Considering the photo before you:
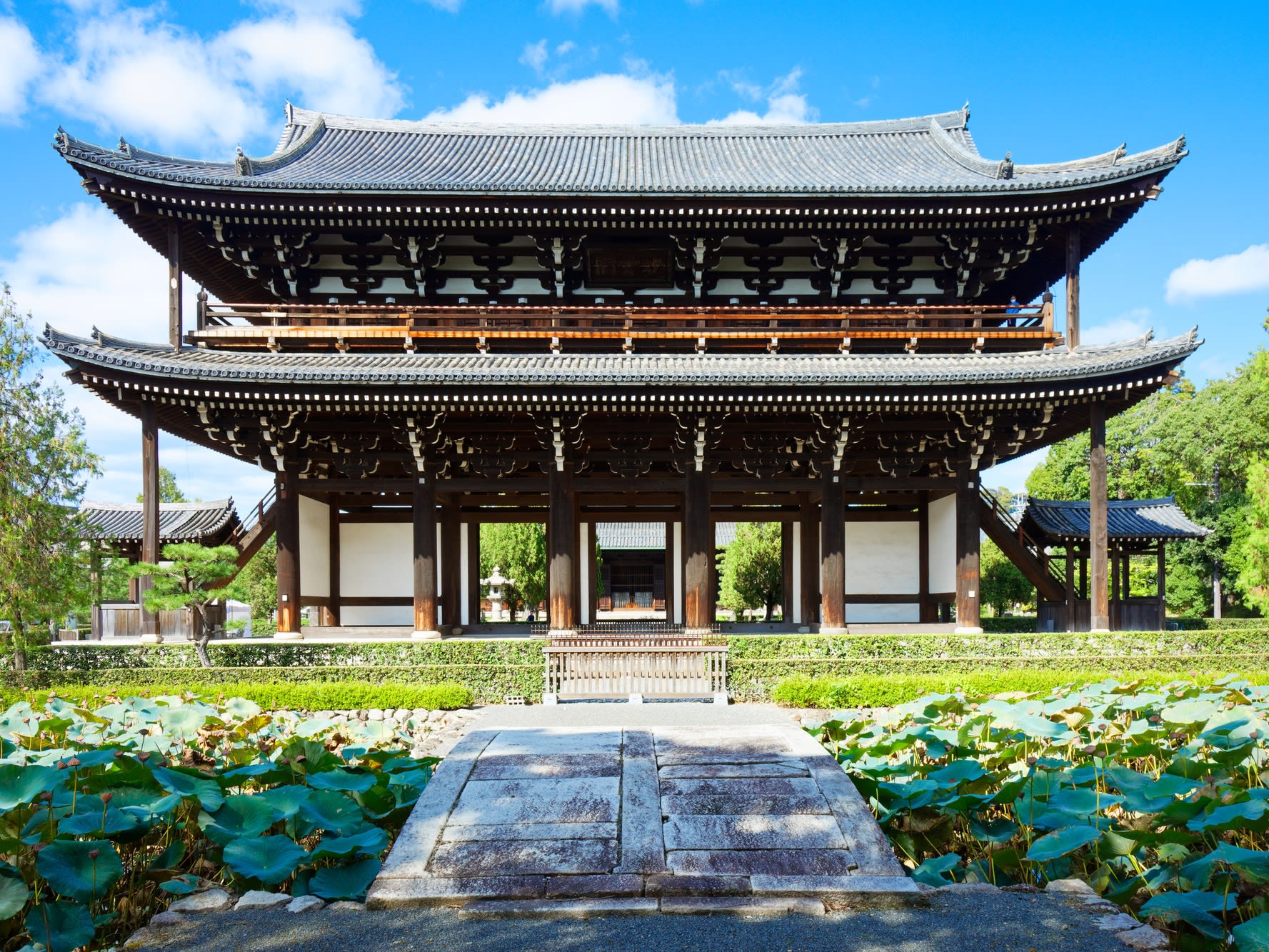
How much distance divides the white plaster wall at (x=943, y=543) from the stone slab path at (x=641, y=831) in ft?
35.7

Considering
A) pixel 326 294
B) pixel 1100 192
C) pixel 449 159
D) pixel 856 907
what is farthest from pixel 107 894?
pixel 449 159

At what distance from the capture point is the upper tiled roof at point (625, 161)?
14.9 m

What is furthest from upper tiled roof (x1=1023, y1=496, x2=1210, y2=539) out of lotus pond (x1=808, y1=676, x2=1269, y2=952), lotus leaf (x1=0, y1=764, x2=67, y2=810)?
lotus leaf (x1=0, y1=764, x2=67, y2=810)

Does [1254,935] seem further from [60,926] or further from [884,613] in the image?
[884,613]

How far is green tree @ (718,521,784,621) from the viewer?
93.2 feet

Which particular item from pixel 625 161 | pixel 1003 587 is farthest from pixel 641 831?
pixel 1003 587

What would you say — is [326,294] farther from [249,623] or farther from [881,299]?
[249,623]

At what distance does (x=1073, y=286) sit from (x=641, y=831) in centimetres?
1520

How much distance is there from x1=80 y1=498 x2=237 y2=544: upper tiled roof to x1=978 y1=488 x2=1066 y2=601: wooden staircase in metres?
19.8

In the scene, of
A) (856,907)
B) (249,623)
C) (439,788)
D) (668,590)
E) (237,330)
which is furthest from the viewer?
(249,623)

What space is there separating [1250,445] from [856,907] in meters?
35.1

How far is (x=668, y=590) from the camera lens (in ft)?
64.6

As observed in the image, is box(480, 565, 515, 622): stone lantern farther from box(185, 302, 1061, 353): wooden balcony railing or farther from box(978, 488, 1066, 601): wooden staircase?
box(978, 488, 1066, 601): wooden staircase

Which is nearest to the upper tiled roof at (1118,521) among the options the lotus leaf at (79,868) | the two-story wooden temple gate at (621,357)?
the two-story wooden temple gate at (621,357)
